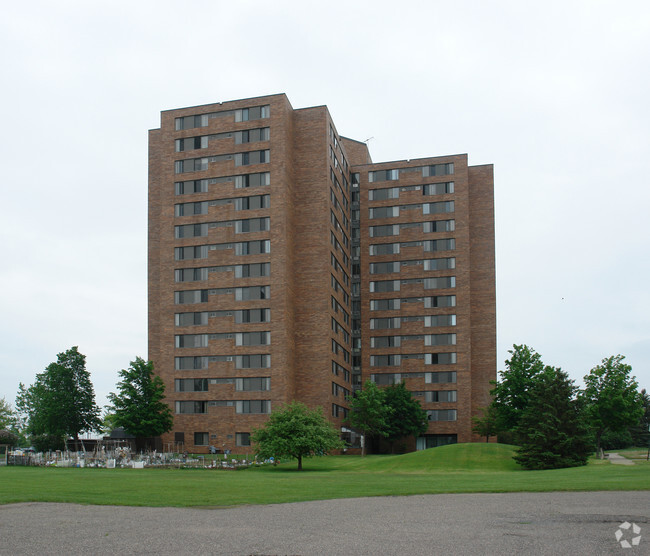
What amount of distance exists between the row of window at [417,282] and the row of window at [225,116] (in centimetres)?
3254

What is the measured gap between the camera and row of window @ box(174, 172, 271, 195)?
Answer: 85.7 m

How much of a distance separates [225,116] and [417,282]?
121 feet

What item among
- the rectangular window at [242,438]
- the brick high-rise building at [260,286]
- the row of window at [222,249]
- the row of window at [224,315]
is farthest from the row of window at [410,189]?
the rectangular window at [242,438]

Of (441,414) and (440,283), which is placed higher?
(440,283)

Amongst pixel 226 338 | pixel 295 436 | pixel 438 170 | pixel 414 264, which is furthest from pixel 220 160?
pixel 295 436

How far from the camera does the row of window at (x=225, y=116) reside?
286 ft

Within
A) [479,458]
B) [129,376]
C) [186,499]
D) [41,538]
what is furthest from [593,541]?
[129,376]

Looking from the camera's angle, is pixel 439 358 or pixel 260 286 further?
pixel 439 358

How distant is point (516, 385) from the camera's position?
75875 mm

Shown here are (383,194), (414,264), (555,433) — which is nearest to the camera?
(555,433)

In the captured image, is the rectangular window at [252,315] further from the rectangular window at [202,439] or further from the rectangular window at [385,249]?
the rectangular window at [385,249]

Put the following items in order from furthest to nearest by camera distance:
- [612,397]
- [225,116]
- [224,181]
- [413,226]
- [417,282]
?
[413,226] < [417,282] < [225,116] < [224,181] < [612,397]

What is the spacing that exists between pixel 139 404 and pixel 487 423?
4297cm

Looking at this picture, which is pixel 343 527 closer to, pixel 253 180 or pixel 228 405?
pixel 228 405
